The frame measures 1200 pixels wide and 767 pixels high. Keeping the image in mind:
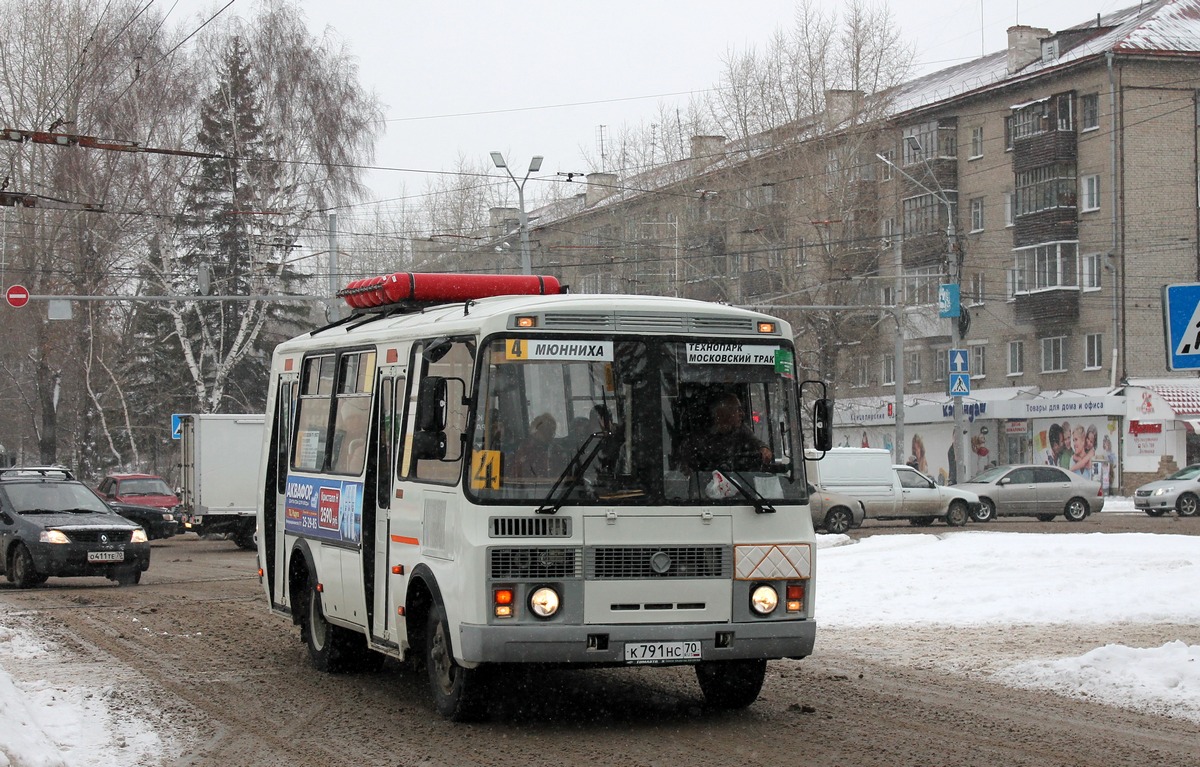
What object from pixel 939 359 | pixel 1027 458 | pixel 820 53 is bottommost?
pixel 1027 458

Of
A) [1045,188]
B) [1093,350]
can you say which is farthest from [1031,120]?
[1093,350]

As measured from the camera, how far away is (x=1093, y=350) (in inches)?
2031

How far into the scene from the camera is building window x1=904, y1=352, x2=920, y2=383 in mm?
60188

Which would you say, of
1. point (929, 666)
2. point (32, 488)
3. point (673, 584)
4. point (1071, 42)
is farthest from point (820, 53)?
point (673, 584)

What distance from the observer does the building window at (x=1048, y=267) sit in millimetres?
52000

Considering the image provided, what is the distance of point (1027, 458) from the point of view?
2115 inches

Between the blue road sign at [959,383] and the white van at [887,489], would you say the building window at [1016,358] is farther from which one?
the white van at [887,489]

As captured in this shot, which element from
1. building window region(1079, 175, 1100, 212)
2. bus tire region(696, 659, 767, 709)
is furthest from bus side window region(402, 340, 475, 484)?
building window region(1079, 175, 1100, 212)

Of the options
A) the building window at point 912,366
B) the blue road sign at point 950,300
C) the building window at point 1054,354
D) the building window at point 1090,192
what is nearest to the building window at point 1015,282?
the building window at point 1054,354

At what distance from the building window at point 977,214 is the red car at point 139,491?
3246 centimetres

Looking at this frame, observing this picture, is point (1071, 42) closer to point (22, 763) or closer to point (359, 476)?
point (359, 476)

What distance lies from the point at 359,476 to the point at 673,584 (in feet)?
10.0

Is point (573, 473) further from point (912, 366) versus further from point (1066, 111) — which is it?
point (912, 366)

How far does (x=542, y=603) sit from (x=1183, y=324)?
548 cm
